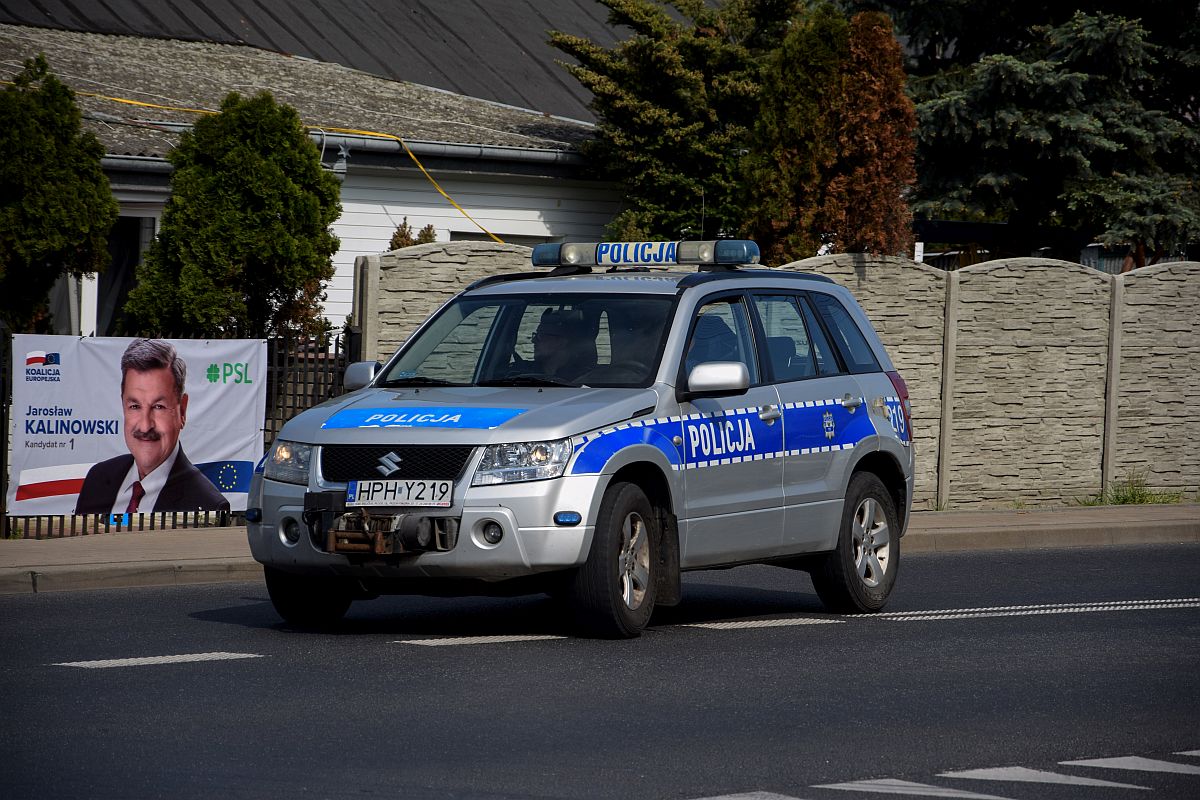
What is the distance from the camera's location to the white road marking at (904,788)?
6035mm

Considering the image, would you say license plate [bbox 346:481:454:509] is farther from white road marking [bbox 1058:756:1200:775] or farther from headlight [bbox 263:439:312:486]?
white road marking [bbox 1058:756:1200:775]

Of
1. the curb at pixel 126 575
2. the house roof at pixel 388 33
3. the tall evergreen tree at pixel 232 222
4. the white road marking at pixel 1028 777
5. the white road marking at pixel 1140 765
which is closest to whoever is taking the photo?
the white road marking at pixel 1028 777

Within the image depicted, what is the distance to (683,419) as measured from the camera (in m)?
9.63

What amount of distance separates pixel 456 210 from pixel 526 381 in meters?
12.7

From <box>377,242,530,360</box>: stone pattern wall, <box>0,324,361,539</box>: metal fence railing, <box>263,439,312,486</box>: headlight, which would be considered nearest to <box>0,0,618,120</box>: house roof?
<box>377,242,530,360</box>: stone pattern wall

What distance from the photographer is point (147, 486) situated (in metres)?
14.5

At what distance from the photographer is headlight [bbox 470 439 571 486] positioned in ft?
28.9

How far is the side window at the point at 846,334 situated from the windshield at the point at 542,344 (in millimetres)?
1549

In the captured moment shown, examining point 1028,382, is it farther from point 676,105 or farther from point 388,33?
point 388,33

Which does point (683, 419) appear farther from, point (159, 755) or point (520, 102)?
point (520, 102)

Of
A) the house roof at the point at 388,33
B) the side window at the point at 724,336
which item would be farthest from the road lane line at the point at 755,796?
the house roof at the point at 388,33

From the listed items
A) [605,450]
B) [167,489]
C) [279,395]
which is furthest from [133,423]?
[605,450]

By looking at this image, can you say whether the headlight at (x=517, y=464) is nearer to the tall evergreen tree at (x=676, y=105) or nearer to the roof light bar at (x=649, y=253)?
the roof light bar at (x=649, y=253)

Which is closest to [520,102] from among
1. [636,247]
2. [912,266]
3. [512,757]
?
[912,266]
